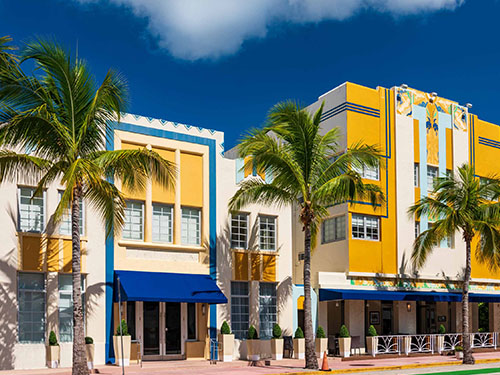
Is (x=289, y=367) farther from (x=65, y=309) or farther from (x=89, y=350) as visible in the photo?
(x=65, y=309)

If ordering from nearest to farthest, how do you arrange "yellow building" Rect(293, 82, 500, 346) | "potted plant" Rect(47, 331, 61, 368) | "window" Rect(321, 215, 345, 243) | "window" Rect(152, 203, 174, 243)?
"potted plant" Rect(47, 331, 61, 368), "window" Rect(152, 203, 174, 243), "yellow building" Rect(293, 82, 500, 346), "window" Rect(321, 215, 345, 243)

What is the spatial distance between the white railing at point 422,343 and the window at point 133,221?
11624 mm

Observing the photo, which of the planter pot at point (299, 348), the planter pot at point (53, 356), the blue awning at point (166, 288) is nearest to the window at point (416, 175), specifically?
the planter pot at point (299, 348)

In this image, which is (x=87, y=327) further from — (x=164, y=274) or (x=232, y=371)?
(x=232, y=371)

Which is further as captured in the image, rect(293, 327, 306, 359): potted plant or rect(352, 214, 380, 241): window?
rect(352, 214, 380, 241): window

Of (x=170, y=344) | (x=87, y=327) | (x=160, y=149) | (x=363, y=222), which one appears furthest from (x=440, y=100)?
(x=87, y=327)

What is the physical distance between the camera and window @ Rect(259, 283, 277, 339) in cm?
2911

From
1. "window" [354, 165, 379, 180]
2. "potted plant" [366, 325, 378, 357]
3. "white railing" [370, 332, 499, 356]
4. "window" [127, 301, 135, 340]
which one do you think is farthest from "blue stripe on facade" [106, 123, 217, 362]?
"window" [354, 165, 379, 180]

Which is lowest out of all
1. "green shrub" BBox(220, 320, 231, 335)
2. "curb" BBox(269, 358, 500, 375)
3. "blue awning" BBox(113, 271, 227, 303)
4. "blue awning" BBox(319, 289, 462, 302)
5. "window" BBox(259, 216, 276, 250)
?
"curb" BBox(269, 358, 500, 375)

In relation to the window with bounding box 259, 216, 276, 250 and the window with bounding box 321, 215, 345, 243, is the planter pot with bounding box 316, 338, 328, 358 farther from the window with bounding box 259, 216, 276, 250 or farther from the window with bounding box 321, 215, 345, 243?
the window with bounding box 321, 215, 345, 243

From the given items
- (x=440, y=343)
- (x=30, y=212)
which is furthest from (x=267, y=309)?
(x=30, y=212)

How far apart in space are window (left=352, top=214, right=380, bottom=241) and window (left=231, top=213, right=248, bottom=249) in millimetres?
6820

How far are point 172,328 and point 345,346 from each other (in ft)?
25.5

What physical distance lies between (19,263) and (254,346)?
32.2 ft
